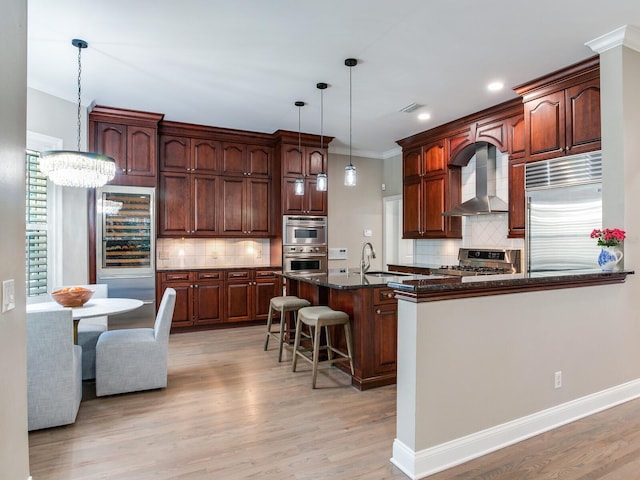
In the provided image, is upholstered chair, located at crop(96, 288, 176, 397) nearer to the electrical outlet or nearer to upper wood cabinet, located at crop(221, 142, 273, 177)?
the electrical outlet

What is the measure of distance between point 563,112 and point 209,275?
4.59m

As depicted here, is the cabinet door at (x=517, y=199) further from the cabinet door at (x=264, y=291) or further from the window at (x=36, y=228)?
the window at (x=36, y=228)

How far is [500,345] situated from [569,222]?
6.27ft

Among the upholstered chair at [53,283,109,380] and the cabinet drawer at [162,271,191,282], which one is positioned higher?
the cabinet drawer at [162,271,191,282]

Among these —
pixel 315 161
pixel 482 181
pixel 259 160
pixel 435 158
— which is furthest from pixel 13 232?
pixel 435 158

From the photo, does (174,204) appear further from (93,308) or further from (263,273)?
(93,308)

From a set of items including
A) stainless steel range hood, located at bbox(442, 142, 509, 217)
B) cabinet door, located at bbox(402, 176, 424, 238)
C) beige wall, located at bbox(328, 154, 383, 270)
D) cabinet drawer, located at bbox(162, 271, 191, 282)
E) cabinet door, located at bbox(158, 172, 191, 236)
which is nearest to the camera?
stainless steel range hood, located at bbox(442, 142, 509, 217)

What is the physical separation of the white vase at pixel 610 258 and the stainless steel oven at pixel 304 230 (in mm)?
3739

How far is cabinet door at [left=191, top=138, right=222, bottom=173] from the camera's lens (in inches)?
221

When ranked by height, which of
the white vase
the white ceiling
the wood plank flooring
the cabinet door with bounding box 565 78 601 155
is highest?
the white ceiling

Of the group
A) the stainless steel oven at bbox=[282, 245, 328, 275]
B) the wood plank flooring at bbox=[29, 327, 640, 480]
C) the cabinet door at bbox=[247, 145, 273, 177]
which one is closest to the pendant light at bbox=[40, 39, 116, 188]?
the wood plank flooring at bbox=[29, 327, 640, 480]

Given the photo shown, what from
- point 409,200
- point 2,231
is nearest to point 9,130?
point 2,231

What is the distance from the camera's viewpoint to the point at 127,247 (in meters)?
4.91

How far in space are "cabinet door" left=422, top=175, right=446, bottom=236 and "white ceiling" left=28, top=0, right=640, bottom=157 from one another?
109 cm
